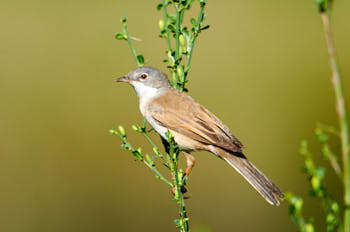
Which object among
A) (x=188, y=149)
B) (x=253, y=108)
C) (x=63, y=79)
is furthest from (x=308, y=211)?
(x=63, y=79)

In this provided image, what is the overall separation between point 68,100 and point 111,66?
103cm

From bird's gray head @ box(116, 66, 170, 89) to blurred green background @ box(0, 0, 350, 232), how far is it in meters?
3.35

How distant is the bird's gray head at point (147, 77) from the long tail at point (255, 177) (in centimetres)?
85

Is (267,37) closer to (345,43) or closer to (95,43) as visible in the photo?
(345,43)

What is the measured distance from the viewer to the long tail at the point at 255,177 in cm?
353

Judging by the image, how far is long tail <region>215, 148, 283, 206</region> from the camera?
353 cm

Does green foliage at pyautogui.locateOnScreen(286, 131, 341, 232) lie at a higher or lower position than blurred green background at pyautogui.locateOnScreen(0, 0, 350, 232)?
lower

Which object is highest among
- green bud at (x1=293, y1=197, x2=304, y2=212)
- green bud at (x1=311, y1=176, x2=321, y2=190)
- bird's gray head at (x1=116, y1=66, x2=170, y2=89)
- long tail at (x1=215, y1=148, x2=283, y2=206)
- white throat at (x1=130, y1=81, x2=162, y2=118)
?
bird's gray head at (x1=116, y1=66, x2=170, y2=89)

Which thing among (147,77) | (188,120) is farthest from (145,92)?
(188,120)

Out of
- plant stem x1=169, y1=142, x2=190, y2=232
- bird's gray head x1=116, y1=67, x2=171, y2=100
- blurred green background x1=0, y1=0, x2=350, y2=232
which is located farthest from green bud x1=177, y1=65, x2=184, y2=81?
blurred green background x1=0, y1=0, x2=350, y2=232

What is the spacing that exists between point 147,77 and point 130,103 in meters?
4.55

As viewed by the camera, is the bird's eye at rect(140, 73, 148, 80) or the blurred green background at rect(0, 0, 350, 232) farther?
the blurred green background at rect(0, 0, 350, 232)

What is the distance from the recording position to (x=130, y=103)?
8.84m

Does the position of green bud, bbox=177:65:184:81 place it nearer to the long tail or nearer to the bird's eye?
the long tail
